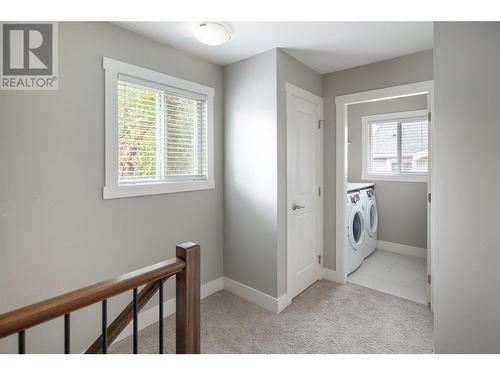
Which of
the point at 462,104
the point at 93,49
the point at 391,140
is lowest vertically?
the point at 462,104

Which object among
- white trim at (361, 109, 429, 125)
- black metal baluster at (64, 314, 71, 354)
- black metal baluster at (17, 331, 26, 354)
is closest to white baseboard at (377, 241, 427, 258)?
white trim at (361, 109, 429, 125)

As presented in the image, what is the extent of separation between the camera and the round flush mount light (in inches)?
79.4

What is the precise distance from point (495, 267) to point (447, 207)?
14.6 inches

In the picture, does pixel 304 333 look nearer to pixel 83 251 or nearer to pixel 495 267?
pixel 495 267

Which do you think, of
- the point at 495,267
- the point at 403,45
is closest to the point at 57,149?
the point at 495,267

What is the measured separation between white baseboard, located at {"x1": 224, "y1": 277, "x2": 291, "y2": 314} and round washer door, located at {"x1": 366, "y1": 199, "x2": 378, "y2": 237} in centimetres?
189

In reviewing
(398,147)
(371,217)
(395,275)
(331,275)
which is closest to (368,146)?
(398,147)

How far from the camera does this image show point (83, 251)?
1.96 metres

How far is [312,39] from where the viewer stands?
2.34 meters

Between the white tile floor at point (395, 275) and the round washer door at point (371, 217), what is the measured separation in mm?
392

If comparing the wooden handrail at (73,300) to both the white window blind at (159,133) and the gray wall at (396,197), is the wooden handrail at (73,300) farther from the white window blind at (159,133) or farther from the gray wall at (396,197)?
the gray wall at (396,197)

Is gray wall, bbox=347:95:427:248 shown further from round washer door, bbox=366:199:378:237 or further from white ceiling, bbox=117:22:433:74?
white ceiling, bbox=117:22:433:74

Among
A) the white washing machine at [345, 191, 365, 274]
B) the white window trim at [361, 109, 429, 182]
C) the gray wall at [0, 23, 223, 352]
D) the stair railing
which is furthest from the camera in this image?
the white window trim at [361, 109, 429, 182]

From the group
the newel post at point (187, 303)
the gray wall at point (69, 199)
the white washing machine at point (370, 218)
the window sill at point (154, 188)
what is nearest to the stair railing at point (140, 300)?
the newel post at point (187, 303)
